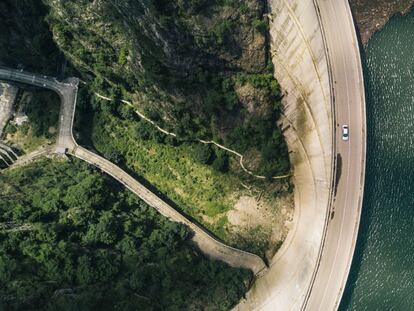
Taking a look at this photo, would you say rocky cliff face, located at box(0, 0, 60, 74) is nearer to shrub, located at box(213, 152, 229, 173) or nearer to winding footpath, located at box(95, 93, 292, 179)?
winding footpath, located at box(95, 93, 292, 179)

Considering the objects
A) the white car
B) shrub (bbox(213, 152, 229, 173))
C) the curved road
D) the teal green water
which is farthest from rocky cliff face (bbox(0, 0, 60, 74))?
the teal green water

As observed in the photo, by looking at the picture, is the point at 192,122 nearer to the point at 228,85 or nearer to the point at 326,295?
the point at 228,85

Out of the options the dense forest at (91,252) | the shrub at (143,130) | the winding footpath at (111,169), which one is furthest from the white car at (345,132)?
the shrub at (143,130)

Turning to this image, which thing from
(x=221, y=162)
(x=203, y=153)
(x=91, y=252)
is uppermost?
(x=203, y=153)

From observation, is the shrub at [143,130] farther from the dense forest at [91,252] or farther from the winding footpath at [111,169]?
the dense forest at [91,252]

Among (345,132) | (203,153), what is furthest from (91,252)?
(345,132)

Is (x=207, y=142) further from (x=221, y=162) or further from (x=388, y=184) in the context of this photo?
(x=388, y=184)
